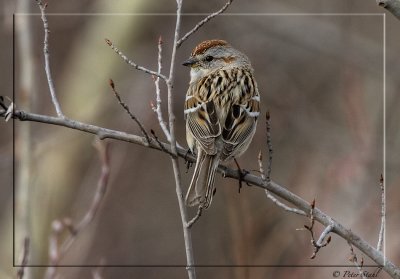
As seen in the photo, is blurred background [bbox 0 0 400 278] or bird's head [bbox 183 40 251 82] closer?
bird's head [bbox 183 40 251 82]

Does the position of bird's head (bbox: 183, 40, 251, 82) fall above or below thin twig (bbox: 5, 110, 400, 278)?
above

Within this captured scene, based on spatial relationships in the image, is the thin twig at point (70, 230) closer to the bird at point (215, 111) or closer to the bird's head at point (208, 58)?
the bird at point (215, 111)

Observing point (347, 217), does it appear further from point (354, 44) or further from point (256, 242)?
point (354, 44)

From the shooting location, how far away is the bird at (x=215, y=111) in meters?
5.11

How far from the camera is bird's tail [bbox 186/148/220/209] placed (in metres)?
4.84

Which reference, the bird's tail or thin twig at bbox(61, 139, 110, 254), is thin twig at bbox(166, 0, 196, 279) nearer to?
the bird's tail

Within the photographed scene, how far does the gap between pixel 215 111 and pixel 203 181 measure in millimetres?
773

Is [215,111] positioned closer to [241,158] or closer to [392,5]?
[392,5]

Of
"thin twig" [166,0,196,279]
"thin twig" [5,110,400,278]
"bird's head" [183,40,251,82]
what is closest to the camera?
"thin twig" [166,0,196,279]

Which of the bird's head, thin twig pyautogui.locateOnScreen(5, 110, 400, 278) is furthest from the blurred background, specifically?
thin twig pyautogui.locateOnScreen(5, 110, 400, 278)

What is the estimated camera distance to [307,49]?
10.4 meters

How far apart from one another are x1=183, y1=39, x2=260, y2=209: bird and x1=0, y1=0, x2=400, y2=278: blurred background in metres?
1.40

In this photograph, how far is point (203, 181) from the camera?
4980 millimetres

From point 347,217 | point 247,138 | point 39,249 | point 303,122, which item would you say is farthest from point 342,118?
point 247,138
